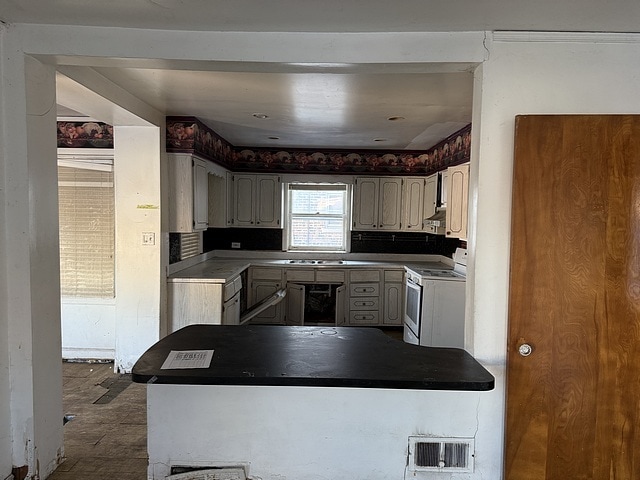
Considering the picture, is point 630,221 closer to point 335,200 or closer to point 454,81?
point 454,81

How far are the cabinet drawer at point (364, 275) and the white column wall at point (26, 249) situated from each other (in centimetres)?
338

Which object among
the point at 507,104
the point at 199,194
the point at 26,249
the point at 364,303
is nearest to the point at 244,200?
the point at 199,194

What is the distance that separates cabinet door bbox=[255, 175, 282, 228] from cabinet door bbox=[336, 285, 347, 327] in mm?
1227

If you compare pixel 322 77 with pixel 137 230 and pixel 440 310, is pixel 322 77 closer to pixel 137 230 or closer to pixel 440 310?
pixel 137 230

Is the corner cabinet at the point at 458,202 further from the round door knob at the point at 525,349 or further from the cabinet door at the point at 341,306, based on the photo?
the round door knob at the point at 525,349

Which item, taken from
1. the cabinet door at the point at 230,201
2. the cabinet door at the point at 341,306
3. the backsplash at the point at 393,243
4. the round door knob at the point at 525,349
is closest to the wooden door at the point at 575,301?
the round door knob at the point at 525,349

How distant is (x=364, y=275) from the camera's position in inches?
191

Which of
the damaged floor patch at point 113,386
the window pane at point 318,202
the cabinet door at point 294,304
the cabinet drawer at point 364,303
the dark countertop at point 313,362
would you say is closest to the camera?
the dark countertop at point 313,362

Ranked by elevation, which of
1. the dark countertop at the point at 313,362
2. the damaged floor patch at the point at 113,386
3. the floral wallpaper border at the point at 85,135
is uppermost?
the floral wallpaper border at the point at 85,135

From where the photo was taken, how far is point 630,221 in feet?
5.35

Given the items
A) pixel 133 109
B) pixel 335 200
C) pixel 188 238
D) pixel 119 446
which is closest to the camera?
pixel 119 446

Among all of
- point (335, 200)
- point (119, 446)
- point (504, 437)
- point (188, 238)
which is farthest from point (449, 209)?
point (119, 446)

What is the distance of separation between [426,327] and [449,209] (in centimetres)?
115

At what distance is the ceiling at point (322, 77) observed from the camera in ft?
5.08
